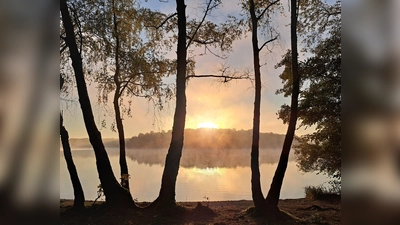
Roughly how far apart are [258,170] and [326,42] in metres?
2.45

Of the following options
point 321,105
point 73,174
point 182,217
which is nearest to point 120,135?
point 73,174

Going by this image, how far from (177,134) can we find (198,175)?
205 cm

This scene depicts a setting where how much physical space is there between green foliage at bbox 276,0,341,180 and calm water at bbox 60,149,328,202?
437 millimetres

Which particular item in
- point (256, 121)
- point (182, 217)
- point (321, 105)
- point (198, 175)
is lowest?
point (182, 217)

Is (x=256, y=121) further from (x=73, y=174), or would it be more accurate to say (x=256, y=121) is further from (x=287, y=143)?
(x=73, y=174)

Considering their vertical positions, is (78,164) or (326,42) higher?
(326,42)

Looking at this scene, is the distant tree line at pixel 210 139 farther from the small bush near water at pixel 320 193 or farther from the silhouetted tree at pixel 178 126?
the small bush near water at pixel 320 193

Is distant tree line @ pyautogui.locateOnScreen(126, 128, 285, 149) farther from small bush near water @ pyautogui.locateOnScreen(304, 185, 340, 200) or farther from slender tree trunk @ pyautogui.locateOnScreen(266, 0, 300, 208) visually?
small bush near water @ pyautogui.locateOnScreen(304, 185, 340, 200)

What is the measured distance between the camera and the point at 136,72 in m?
5.84

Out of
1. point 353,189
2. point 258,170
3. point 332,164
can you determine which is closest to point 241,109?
point 258,170

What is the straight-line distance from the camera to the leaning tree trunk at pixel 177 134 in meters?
4.38

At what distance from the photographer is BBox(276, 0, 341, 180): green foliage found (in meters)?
5.12

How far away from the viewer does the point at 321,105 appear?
5.66 m

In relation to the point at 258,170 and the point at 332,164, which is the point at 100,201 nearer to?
the point at 258,170
